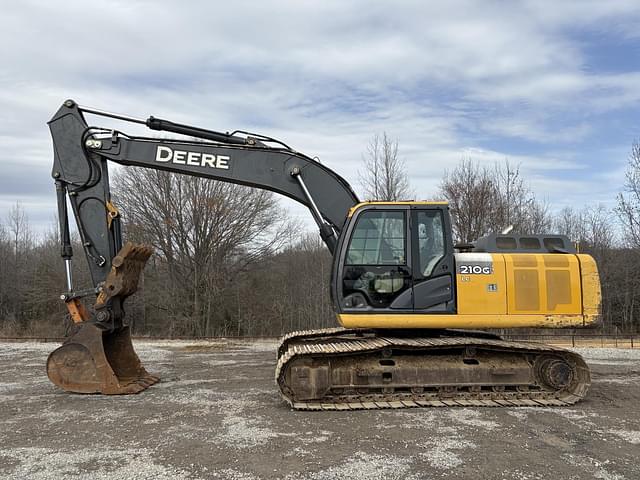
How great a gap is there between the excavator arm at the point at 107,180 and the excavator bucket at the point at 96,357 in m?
0.02

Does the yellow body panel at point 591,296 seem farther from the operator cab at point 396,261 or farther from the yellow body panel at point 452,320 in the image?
the operator cab at point 396,261

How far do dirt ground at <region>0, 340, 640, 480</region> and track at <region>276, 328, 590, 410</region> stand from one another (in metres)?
0.30

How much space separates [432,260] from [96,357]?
5.29 m

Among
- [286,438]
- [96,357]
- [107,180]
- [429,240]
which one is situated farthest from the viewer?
[107,180]

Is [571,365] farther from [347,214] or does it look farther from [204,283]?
[204,283]

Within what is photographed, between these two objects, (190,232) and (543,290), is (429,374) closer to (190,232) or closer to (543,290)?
(543,290)

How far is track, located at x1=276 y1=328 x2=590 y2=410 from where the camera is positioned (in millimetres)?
7367

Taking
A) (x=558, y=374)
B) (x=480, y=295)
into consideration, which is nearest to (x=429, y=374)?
(x=480, y=295)

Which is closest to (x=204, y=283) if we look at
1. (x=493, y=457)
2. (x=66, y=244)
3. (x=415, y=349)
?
(x=66, y=244)

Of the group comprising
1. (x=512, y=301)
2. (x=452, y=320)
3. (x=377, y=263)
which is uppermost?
(x=377, y=263)

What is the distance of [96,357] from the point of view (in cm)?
813

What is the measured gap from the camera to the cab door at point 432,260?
7.65 meters

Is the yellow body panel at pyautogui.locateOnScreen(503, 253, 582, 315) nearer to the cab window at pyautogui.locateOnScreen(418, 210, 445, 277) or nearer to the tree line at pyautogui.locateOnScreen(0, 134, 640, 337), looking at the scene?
the cab window at pyautogui.locateOnScreen(418, 210, 445, 277)

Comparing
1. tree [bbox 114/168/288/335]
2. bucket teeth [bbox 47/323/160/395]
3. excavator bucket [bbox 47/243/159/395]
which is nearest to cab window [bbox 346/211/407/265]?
excavator bucket [bbox 47/243/159/395]
